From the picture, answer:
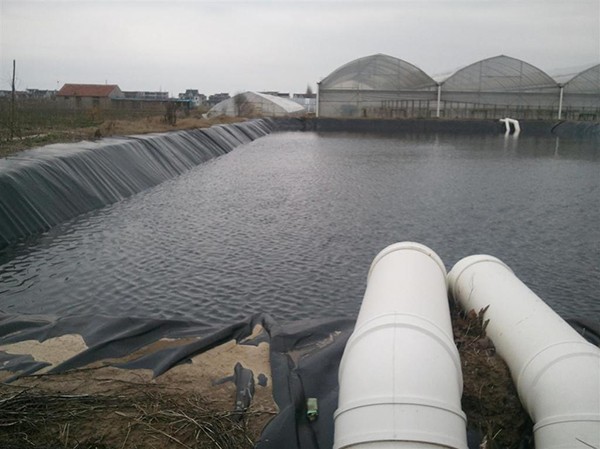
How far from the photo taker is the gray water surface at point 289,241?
6.18 m

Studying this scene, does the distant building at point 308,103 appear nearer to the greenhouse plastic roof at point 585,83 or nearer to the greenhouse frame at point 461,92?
the greenhouse frame at point 461,92

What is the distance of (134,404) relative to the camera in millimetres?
3576

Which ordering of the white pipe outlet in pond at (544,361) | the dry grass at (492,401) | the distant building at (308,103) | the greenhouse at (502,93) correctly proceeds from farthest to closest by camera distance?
the distant building at (308,103)
the greenhouse at (502,93)
the dry grass at (492,401)
the white pipe outlet in pond at (544,361)

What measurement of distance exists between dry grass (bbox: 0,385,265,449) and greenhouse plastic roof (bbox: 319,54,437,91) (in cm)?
3726

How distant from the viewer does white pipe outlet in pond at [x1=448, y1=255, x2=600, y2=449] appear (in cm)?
281

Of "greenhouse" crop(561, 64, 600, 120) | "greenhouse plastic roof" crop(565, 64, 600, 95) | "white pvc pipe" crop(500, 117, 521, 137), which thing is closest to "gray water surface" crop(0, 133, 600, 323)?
"white pvc pipe" crop(500, 117, 521, 137)

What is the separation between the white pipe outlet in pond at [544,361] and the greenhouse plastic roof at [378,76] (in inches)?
1422

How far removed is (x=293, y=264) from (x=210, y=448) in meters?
4.29

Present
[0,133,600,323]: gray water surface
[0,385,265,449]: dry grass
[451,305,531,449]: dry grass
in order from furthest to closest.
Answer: [0,133,600,323]: gray water surface < [451,305,531,449]: dry grass < [0,385,265,449]: dry grass

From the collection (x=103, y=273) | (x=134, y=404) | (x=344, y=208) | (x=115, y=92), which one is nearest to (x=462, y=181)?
(x=344, y=208)

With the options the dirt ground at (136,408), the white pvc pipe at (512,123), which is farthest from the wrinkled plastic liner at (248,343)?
the white pvc pipe at (512,123)

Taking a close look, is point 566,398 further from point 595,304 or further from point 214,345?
point 595,304

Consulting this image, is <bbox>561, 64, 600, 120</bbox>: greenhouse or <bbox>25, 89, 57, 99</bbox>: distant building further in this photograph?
<bbox>25, 89, 57, 99</bbox>: distant building

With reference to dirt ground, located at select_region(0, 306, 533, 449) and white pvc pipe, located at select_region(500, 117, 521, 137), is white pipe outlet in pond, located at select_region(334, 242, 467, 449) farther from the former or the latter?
white pvc pipe, located at select_region(500, 117, 521, 137)
